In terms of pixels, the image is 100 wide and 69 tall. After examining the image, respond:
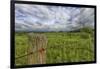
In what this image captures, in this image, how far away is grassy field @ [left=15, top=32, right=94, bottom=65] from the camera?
1988mm

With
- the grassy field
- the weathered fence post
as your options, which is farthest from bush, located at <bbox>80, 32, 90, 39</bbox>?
the weathered fence post

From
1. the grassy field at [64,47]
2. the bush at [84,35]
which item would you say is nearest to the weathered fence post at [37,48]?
the grassy field at [64,47]

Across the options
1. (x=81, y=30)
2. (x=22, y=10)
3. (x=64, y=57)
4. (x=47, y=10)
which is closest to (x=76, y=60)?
(x=64, y=57)

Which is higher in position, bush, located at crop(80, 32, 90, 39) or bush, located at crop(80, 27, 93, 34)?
bush, located at crop(80, 27, 93, 34)

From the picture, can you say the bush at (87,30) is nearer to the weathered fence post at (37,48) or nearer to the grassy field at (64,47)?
the grassy field at (64,47)

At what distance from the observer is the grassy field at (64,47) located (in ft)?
6.52

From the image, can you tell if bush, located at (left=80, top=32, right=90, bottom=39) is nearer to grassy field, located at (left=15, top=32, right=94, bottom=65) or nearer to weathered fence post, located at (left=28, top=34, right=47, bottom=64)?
grassy field, located at (left=15, top=32, right=94, bottom=65)

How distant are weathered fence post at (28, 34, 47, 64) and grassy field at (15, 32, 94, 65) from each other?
43 mm

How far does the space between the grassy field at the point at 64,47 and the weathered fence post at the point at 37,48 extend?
43 millimetres

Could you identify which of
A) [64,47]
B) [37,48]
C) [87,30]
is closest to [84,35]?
[87,30]

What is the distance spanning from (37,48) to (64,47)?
12.6 inches

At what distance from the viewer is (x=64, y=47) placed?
213cm

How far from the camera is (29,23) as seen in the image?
6.60 feet

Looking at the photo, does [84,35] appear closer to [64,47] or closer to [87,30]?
[87,30]
